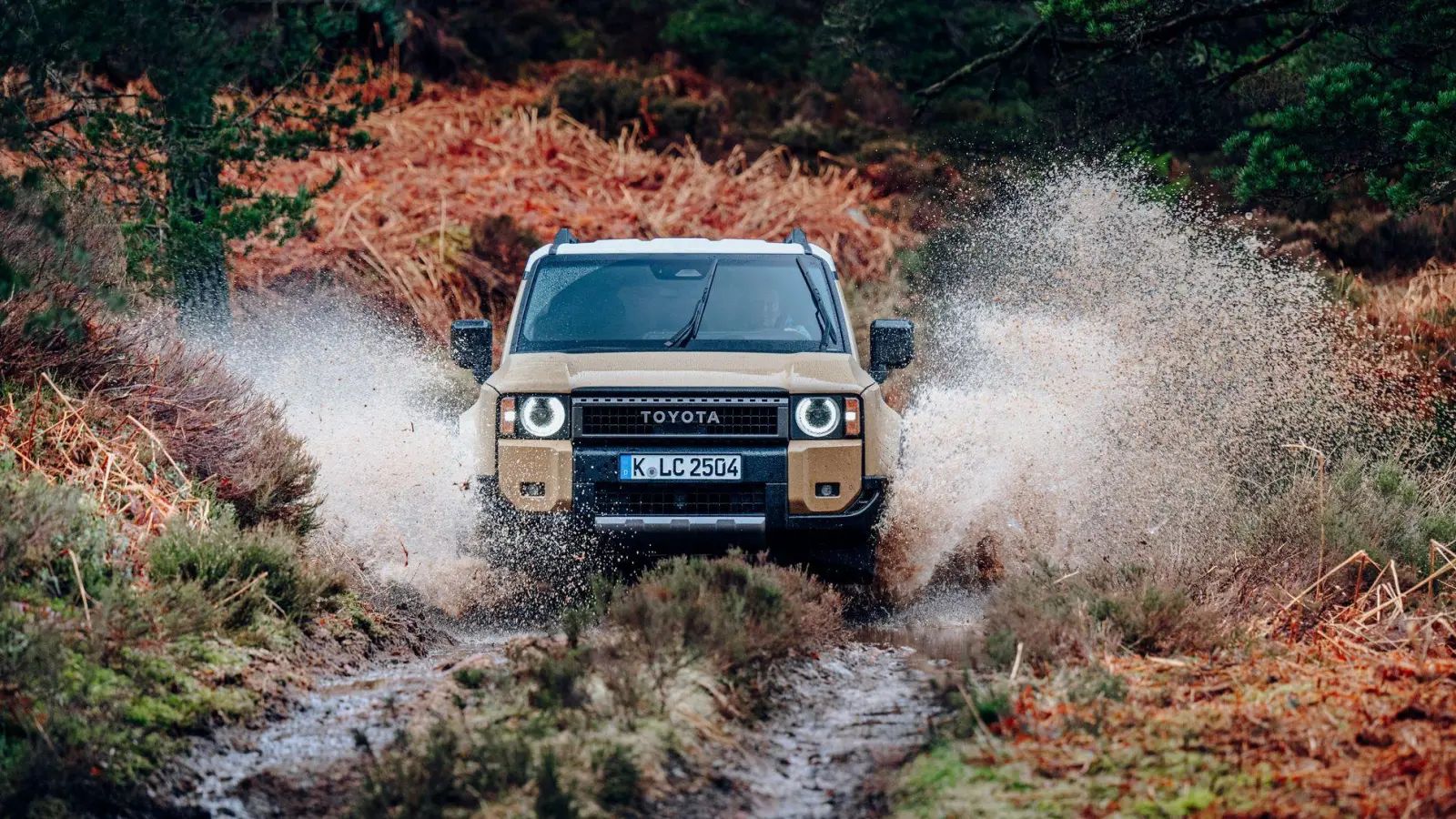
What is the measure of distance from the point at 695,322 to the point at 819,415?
1.28 m

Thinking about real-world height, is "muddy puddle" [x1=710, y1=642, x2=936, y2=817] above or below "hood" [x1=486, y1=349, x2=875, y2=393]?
below

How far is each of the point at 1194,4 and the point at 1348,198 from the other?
432cm

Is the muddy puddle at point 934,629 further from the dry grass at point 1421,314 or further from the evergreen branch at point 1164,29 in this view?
the evergreen branch at point 1164,29

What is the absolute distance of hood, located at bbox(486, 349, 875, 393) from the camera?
8.29 m

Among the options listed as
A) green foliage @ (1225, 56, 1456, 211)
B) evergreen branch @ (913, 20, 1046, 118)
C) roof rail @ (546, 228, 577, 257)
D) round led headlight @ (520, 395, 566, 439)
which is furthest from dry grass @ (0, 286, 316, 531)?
evergreen branch @ (913, 20, 1046, 118)

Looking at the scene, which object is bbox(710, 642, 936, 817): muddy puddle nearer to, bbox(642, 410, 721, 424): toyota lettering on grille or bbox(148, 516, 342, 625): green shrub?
bbox(642, 410, 721, 424): toyota lettering on grille

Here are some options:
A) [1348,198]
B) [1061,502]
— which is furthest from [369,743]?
[1348,198]

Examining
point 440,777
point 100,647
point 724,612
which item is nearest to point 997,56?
point 724,612

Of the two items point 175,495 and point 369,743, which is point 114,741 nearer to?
point 369,743

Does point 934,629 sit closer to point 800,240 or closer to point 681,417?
point 681,417

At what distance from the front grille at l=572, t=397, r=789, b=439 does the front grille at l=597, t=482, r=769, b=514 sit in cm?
28

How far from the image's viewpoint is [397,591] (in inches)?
352

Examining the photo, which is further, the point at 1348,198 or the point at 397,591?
the point at 1348,198

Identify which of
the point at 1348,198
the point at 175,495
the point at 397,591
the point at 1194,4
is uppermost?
the point at 1194,4
